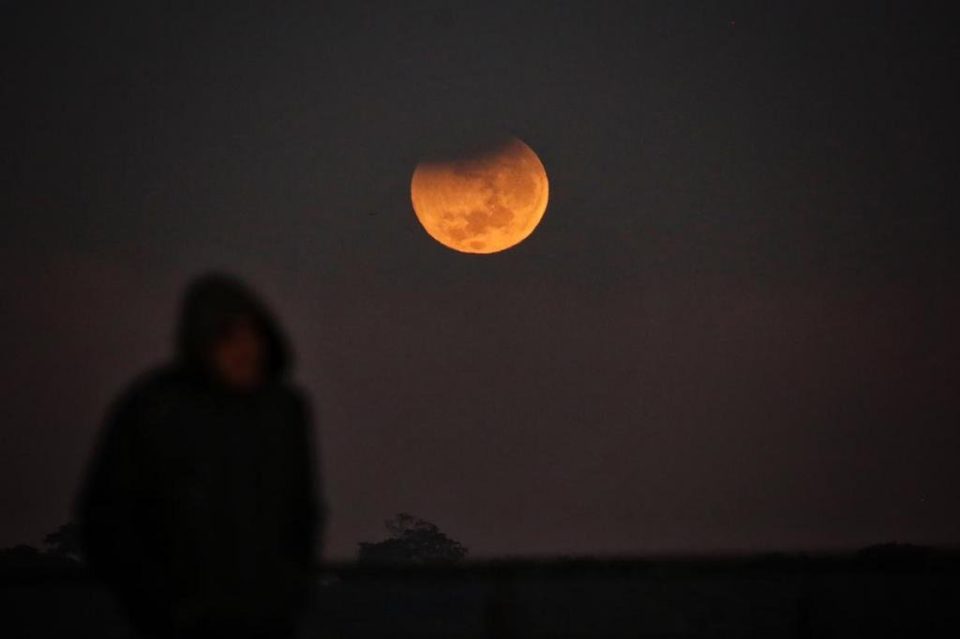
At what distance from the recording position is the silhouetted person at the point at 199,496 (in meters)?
2.76

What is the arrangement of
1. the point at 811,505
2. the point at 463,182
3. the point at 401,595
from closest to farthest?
the point at 401,595 < the point at 811,505 < the point at 463,182

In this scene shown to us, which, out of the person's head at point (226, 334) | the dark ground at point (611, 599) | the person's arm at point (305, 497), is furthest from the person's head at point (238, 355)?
the dark ground at point (611, 599)

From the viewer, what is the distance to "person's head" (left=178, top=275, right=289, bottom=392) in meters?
2.89

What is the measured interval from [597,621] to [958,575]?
5.23ft

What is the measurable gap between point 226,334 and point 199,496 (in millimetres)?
401

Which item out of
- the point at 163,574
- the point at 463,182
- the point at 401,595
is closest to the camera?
the point at 163,574

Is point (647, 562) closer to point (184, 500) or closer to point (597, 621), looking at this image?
point (597, 621)

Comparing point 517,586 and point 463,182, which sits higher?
point 463,182

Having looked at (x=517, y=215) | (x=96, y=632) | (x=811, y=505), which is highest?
(x=517, y=215)

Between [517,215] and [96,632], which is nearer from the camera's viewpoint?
[96,632]

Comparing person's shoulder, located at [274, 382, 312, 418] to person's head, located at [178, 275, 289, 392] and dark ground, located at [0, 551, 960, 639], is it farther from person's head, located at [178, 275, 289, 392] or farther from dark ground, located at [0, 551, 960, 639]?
dark ground, located at [0, 551, 960, 639]

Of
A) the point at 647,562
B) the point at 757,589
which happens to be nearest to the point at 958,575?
the point at 757,589

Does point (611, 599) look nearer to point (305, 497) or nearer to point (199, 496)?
point (305, 497)

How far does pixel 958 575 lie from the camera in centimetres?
510
